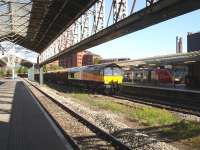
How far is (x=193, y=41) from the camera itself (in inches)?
3433

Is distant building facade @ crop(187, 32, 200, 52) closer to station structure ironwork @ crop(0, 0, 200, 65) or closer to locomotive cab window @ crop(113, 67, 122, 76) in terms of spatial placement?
station structure ironwork @ crop(0, 0, 200, 65)

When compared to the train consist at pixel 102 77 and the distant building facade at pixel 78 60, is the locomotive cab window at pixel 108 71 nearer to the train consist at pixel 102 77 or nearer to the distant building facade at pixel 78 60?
the train consist at pixel 102 77

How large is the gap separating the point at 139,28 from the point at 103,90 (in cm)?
1662

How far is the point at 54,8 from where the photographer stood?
98.7 ft

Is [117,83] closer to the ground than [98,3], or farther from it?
closer to the ground

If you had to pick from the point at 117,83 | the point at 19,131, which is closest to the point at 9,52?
the point at 117,83

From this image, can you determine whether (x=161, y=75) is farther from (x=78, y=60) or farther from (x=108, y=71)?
(x=78, y=60)

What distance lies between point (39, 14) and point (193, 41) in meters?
58.4

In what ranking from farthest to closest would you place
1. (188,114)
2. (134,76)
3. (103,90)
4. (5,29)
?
1. (134,76)
2. (5,29)
3. (103,90)
4. (188,114)

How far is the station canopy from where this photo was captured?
2748 centimetres

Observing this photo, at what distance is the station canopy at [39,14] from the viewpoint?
27484 mm

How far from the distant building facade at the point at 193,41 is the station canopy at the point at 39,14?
149 ft

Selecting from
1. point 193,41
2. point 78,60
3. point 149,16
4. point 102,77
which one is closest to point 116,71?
point 102,77

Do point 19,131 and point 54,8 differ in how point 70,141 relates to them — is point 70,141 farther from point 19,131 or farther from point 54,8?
point 54,8
